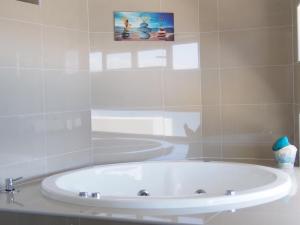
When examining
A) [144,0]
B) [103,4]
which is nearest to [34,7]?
[103,4]

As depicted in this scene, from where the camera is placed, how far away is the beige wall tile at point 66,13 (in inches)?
130

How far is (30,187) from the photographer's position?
2895mm

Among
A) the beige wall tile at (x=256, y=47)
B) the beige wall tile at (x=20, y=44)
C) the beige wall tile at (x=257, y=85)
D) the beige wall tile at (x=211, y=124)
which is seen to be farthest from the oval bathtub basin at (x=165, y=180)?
the beige wall tile at (x=256, y=47)

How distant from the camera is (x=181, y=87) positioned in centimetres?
381

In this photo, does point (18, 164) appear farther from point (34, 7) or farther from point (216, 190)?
point (216, 190)

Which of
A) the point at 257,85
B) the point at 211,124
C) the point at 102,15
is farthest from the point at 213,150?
the point at 102,15

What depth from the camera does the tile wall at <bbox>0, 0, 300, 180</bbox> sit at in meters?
3.66

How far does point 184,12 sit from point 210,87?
0.61 meters

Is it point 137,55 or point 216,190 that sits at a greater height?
point 137,55

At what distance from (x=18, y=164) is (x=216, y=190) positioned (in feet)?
4.38

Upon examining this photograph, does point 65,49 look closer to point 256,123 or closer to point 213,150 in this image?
point 213,150

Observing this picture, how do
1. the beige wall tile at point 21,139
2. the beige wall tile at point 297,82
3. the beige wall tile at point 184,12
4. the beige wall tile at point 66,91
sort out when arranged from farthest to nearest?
the beige wall tile at point 184,12 < the beige wall tile at point 297,82 < the beige wall tile at point 66,91 < the beige wall tile at point 21,139

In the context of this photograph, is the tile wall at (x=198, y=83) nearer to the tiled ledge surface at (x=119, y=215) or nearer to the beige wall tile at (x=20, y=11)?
the beige wall tile at (x=20, y=11)

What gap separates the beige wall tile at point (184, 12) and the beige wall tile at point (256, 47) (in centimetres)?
25
